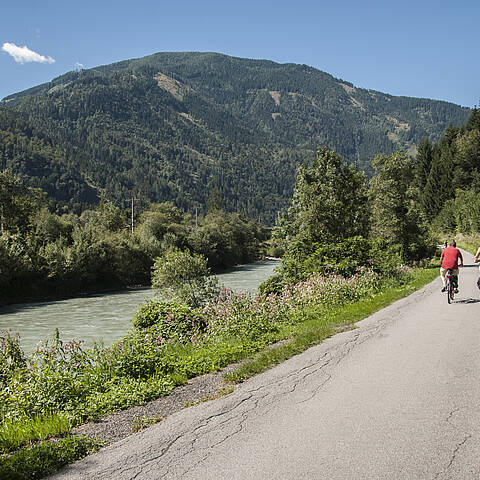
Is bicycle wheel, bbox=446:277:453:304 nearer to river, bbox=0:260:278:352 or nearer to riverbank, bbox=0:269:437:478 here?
riverbank, bbox=0:269:437:478

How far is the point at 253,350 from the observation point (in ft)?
29.1

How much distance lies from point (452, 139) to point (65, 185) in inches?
5827

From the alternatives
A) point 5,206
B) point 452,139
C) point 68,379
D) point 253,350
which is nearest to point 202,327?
point 253,350

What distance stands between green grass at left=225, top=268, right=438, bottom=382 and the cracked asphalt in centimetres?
37

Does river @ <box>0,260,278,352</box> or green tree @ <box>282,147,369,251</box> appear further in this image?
green tree @ <box>282,147,369,251</box>

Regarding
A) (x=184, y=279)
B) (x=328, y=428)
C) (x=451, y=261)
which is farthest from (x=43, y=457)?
(x=184, y=279)

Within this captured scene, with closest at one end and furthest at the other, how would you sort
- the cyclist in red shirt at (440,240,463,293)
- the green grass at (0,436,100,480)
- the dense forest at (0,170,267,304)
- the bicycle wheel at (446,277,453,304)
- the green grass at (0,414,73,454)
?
the green grass at (0,436,100,480) → the green grass at (0,414,73,454) → the bicycle wheel at (446,277,453,304) → the cyclist in red shirt at (440,240,463,293) → the dense forest at (0,170,267,304)

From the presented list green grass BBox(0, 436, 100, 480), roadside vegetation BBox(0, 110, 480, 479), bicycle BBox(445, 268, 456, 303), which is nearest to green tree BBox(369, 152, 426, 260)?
roadside vegetation BBox(0, 110, 480, 479)

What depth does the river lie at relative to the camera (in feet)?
82.1

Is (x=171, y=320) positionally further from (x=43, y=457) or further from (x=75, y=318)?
(x=75, y=318)

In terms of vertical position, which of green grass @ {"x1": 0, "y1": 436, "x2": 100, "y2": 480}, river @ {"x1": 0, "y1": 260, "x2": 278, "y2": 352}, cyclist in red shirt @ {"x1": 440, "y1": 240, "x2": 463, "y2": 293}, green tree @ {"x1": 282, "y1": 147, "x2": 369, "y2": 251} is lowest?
river @ {"x1": 0, "y1": 260, "x2": 278, "y2": 352}

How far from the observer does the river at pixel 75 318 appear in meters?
25.0

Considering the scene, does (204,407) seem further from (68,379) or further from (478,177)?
(478,177)

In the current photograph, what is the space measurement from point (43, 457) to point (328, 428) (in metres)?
3.09
